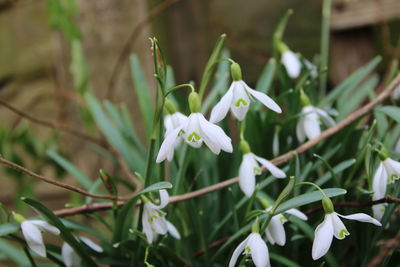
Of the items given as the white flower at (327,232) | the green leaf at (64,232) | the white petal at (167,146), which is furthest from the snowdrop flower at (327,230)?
the green leaf at (64,232)

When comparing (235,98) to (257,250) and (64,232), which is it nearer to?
(257,250)

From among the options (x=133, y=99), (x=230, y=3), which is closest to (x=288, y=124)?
(x=133, y=99)

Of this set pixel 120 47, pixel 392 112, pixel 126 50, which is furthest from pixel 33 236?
pixel 120 47

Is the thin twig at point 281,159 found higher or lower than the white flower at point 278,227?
higher

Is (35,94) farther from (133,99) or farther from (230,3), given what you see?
(230,3)

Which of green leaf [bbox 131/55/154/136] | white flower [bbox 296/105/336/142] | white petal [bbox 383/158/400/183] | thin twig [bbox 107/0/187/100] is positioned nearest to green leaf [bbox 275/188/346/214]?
white petal [bbox 383/158/400/183]

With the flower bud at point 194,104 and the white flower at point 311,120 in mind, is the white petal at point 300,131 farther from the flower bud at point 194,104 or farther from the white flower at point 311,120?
the flower bud at point 194,104
